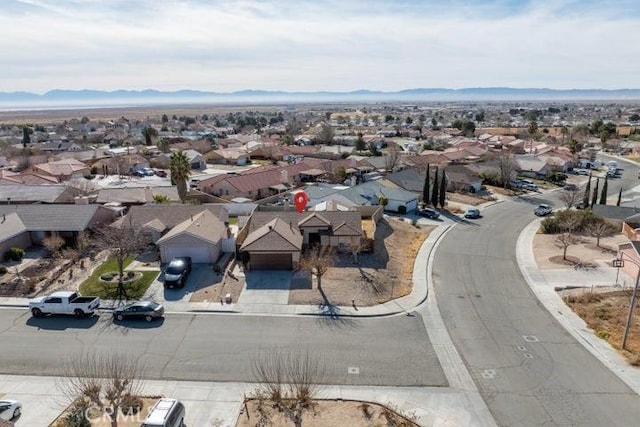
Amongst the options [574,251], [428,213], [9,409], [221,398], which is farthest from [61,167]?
[574,251]

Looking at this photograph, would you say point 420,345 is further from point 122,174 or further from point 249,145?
point 249,145

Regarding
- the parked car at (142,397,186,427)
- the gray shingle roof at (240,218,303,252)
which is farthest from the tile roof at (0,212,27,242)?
the parked car at (142,397,186,427)

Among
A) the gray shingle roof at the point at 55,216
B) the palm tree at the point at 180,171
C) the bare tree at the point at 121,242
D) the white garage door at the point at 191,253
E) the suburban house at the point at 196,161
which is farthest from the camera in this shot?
the suburban house at the point at 196,161

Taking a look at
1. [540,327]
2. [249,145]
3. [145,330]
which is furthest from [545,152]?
[145,330]

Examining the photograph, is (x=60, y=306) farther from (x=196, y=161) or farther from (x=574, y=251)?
(x=196, y=161)

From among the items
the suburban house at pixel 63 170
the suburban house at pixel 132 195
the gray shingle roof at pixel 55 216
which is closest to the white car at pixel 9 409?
the gray shingle roof at pixel 55 216

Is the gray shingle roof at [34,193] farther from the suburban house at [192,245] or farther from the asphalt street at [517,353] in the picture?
the asphalt street at [517,353]
